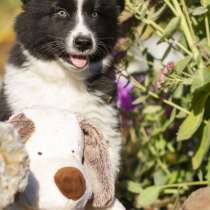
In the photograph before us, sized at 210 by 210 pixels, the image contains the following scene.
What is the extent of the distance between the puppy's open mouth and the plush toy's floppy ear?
1.86ft

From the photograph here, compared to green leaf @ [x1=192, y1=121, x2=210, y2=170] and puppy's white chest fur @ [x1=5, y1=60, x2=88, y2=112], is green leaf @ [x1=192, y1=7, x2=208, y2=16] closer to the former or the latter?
green leaf @ [x1=192, y1=121, x2=210, y2=170]

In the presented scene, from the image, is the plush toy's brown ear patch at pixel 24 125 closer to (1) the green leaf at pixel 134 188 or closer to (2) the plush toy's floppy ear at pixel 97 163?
(2) the plush toy's floppy ear at pixel 97 163

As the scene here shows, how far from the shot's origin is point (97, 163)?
3.26 m

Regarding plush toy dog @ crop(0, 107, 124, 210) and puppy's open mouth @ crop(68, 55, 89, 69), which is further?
puppy's open mouth @ crop(68, 55, 89, 69)

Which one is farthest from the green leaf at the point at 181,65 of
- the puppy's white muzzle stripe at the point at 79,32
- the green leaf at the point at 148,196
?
the green leaf at the point at 148,196

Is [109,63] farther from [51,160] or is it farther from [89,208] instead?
[51,160]

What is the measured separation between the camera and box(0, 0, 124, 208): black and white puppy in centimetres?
376

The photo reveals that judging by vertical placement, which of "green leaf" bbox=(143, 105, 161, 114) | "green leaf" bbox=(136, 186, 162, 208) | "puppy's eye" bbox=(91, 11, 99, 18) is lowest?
"green leaf" bbox=(136, 186, 162, 208)

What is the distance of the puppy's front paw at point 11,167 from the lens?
2564mm

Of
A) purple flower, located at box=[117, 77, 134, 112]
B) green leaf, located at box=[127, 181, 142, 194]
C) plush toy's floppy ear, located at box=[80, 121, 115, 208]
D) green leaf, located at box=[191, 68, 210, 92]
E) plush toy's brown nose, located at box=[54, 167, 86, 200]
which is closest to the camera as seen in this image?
plush toy's brown nose, located at box=[54, 167, 86, 200]

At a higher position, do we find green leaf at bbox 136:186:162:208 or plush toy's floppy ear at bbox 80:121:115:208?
plush toy's floppy ear at bbox 80:121:115:208

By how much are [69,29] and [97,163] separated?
0.81m

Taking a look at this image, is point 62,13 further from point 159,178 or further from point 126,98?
point 159,178

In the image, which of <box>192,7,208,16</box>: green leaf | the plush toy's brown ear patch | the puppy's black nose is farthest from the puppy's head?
the plush toy's brown ear patch
